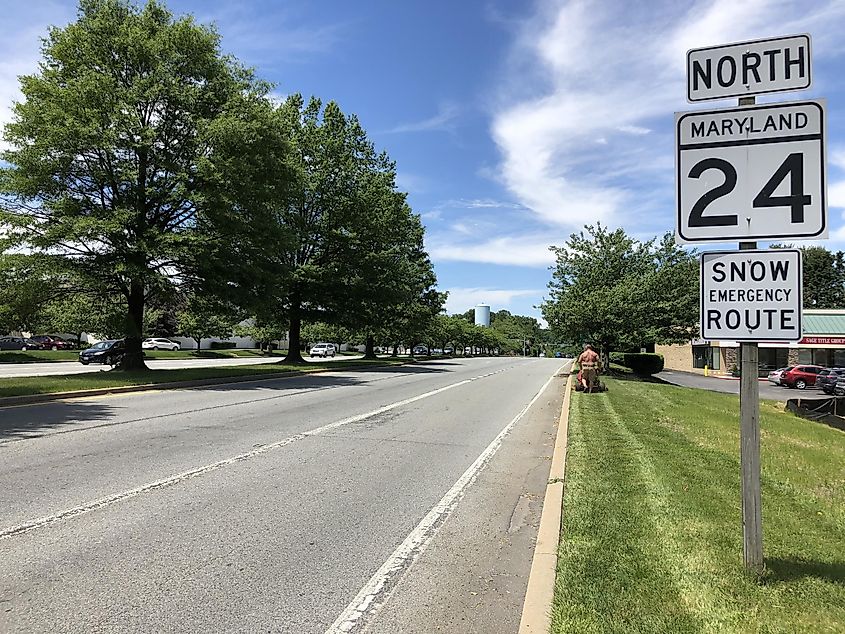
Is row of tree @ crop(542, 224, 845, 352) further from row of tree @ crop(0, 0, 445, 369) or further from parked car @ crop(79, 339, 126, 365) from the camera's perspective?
parked car @ crop(79, 339, 126, 365)

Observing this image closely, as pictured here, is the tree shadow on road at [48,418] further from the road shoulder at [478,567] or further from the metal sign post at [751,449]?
the metal sign post at [751,449]

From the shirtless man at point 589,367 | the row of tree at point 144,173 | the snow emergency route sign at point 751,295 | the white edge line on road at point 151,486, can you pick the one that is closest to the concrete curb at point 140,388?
the row of tree at point 144,173

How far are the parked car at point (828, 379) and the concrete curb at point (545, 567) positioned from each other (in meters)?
30.4

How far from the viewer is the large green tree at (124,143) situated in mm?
19656

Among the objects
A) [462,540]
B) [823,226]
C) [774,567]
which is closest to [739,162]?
[823,226]

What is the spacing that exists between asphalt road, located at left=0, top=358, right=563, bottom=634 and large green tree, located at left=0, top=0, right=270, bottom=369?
9766mm

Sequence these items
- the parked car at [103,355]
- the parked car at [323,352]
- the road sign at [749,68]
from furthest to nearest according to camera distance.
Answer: the parked car at [323,352] → the parked car at [103,355] → the road sign at [749,68]

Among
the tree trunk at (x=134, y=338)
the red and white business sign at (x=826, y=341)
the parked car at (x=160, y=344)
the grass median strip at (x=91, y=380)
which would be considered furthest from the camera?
the parked car at (x=160, y=344)

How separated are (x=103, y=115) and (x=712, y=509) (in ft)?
69.1

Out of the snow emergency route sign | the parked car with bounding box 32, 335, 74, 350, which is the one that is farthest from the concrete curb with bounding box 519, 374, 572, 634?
the parked car with bounding box 32, 335, 74, 350

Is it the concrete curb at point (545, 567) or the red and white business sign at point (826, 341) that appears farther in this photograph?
the red and white business sign at point (826, 341)

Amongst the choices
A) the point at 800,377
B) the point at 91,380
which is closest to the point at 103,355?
the point at 91,380

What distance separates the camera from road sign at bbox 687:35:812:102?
409 centimetres

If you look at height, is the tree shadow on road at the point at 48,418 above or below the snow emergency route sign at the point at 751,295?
below
